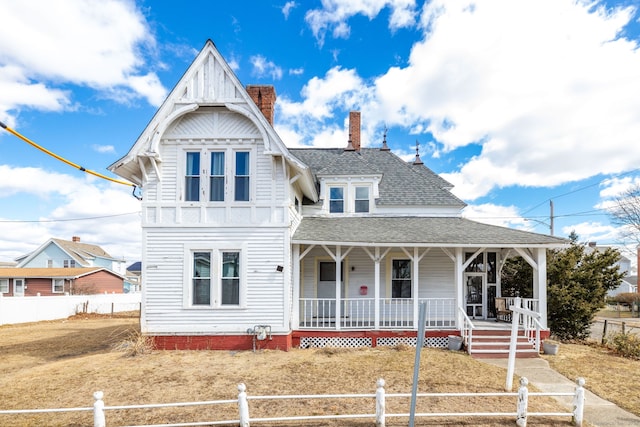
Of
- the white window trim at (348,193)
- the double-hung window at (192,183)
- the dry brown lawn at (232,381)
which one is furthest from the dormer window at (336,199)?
the dry brown lawn at (232,381)

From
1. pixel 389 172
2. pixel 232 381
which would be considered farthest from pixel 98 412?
pixel 389 172

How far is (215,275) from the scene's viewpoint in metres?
Answer: 12.2

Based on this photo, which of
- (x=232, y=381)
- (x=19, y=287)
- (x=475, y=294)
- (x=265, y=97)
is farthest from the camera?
(x=19, y=287)

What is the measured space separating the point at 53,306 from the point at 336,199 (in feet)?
69.3

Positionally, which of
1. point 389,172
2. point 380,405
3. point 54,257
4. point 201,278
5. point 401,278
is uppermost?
point 389,172

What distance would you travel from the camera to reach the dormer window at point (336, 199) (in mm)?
16641

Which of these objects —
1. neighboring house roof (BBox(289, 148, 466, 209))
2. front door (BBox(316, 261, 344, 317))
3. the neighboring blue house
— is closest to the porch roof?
neighboring house roof (BBox(289, 148, 466, 209))

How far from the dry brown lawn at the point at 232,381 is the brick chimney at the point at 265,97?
9.20 metres

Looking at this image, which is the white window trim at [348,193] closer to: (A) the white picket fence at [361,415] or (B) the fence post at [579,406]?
(A) the white picket fence at [361,415]

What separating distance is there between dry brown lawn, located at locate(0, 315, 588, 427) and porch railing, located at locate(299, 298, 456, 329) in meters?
1.30

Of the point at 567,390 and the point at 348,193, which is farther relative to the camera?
the point at 348,193

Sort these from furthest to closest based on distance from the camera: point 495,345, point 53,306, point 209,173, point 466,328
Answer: point 53,306
point 466,328
point 209,173
point 495,345

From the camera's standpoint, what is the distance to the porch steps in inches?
454

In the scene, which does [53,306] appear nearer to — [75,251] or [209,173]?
[209,173]
